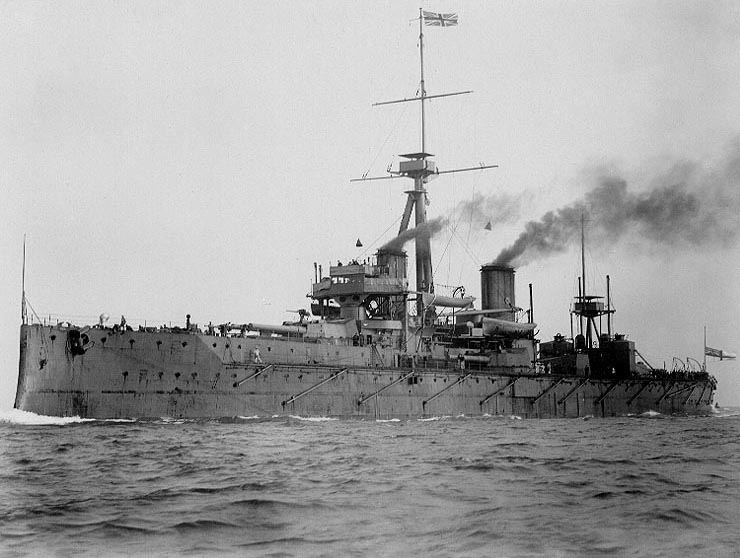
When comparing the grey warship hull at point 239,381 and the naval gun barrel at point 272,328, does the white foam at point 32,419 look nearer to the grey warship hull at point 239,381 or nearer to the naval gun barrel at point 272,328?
the grey warship hull at point 239,381

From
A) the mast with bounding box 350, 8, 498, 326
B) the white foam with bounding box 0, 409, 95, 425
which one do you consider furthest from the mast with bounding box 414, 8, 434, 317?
the white foam with bounding box 0, 409, 95, 425

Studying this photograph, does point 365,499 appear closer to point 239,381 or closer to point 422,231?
point 239,381

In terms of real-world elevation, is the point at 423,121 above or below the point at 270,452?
above

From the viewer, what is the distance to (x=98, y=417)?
32844 millimetres

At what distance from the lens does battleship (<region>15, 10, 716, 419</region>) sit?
109ft

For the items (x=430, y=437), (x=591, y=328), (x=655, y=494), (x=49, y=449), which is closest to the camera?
(x=655, y=494)

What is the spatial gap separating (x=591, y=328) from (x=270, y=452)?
41.5 m

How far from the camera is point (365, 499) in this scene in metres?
14.0

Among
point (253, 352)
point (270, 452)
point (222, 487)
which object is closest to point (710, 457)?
point (270, 452)

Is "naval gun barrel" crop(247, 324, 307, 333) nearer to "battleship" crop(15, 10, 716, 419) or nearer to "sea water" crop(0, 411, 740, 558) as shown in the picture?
"battleship" crop(15, 10, 716, 419)

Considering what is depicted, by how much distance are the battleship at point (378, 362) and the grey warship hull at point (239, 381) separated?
49 millimetres

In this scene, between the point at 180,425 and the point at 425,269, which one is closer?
the point at 180,425

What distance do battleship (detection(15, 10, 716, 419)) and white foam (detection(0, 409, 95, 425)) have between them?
0.31 meters

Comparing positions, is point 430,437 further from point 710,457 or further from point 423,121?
point 423,121
